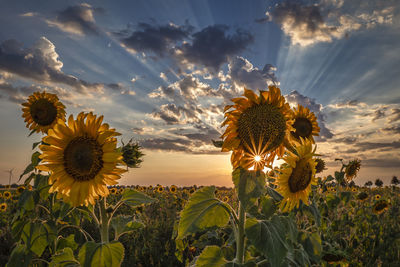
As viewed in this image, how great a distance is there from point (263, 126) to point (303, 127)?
176 cm

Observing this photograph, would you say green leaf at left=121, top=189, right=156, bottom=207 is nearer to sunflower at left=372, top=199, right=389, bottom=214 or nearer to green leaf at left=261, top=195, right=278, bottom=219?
green leaf at left=261, top=195, right=278, bottom=219

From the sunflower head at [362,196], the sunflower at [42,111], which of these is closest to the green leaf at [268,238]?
the sunflower at [42,111]

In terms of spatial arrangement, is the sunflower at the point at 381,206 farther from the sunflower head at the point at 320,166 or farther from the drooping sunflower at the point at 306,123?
the drooping sunflower at the point at 306,123

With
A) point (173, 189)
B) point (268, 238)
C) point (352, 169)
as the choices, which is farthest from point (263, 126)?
point (173, 189)

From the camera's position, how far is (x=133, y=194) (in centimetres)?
279

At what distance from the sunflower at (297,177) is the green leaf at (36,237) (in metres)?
2.67

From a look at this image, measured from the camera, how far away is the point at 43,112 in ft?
15.8

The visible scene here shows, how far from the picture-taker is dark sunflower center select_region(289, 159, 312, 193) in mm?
2738

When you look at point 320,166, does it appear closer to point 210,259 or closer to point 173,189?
point 210,259

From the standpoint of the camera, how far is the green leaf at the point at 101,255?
225 centimetres

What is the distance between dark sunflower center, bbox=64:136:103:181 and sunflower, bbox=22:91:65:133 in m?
2.29

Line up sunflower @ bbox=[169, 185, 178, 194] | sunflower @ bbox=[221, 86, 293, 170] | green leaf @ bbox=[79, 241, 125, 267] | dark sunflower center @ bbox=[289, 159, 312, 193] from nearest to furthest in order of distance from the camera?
sunflower @ bbox=[221, 86, 293, 170] < green leaf @ bbox=[79, 241, 125, 267] < dark sunflower center @ bbox=[289, 159, 312, 193] < sunflower @ bbox=[169, 185, 178, 194]

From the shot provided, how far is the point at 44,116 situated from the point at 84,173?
8.77ft

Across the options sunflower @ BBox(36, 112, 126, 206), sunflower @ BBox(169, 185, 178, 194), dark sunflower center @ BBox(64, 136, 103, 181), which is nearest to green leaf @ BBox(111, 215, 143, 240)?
sunflower @ BBox(36, 112, 126, 206)
